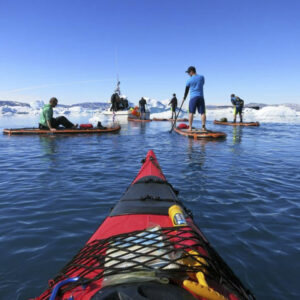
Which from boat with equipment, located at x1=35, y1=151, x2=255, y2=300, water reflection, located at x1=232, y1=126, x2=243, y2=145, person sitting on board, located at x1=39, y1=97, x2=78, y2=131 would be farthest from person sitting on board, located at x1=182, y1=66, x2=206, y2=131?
boat with equipment, located at x1=35, y1=151, x2=255, y2=300

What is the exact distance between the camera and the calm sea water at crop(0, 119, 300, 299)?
2.32 m

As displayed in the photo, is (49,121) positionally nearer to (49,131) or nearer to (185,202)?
(49,131)

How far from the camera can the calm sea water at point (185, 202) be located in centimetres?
232

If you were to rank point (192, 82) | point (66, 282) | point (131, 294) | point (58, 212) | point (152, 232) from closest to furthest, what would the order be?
1. point (131, 294)
2. point (66, 282)
3. point (152, 232)
4. point (58, 212)
5. point (192, 82)

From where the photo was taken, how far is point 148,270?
1394mm

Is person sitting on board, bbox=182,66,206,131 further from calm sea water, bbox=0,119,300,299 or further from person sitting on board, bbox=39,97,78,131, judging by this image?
person sitting on board, bbox=39,97,78,131

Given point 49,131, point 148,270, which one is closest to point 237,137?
point 49,131

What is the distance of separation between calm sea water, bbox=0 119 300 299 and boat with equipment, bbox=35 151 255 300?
2.55 feet

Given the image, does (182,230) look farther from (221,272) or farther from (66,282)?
(66,282)

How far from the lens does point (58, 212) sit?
3641 millimetres

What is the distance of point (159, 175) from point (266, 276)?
2159 mm

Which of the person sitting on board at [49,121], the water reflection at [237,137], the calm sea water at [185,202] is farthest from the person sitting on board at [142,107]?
the calm sea water at [185,202]

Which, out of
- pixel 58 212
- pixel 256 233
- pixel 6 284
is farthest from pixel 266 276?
pixel 58 212

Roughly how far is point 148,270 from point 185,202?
2602 millimetres
